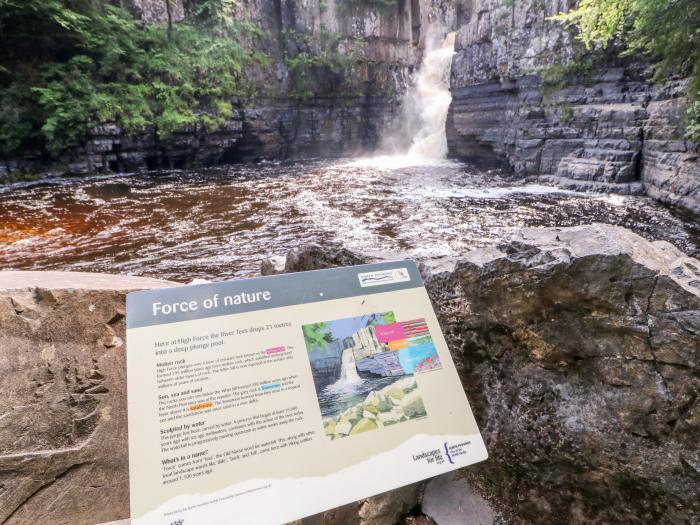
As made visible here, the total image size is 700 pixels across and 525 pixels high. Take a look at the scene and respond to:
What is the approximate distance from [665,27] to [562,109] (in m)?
6.19

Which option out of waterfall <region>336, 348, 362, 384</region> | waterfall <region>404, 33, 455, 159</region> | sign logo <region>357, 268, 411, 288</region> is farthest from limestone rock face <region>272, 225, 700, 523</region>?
waterfall <region>404, 33, 455, 159</region>

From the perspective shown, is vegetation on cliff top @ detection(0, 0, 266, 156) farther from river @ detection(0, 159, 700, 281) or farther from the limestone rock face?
the limestone rock face

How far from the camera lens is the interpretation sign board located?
1.29 metres

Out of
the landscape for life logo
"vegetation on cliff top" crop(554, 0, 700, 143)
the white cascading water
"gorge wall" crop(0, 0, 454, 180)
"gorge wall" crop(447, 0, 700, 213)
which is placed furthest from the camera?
the white cascading water

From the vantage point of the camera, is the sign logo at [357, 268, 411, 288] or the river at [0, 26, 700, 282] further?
the river at [0, 26, 700, 282]

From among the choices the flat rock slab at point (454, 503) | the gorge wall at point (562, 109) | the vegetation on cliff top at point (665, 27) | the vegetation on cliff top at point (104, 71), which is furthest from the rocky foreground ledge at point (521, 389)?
the vegetation on cliff top at point (104, 71)

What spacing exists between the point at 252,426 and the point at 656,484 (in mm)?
1810

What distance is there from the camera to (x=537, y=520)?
6.68 ft

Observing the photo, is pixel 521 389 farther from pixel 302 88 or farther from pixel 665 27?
pixel 302 88

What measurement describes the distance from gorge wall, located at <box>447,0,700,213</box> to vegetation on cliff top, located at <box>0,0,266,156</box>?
13.0m

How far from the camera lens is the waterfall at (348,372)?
5.16ft

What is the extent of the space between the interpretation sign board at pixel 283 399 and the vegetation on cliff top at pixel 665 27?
8.87 metres

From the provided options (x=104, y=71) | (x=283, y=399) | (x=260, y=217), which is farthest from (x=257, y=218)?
(x=104, y=71)

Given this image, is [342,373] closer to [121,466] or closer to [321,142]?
[121,466]
